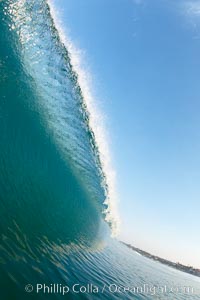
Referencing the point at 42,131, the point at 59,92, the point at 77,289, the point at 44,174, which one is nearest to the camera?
the point at 77,289

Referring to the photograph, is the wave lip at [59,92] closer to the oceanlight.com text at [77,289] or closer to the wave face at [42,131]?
the wave face at [42,131]

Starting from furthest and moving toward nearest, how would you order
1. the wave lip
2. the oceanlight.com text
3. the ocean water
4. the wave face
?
the wave lip < the wave face < the ocean water < the oceanlight.com text

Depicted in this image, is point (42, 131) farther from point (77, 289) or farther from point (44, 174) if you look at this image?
point (77, 289)

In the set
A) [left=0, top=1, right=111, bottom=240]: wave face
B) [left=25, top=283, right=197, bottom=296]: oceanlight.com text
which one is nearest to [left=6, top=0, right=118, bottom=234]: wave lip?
[left=0, top=1, right=111, bottom=240]: wave face

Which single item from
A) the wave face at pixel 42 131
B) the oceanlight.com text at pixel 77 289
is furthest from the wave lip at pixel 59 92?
the oceanlight.com text at pixel 77 289

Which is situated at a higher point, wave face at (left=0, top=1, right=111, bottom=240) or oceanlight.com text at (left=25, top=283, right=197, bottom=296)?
wave face at (left=0, top=1, right=111, bottom=240)

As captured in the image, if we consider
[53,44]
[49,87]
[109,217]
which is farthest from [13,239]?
[109,217]

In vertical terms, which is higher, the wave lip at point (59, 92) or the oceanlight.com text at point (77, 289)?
the wave lip at point (59, 92)

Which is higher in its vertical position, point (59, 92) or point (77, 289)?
point (59, 92)

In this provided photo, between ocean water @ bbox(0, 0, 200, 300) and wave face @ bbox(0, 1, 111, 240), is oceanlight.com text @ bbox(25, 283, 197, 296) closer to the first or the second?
ocean water @ bbox(0, 0, 200, 300)

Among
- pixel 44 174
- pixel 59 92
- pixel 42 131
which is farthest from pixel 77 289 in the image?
pixel 59 92
